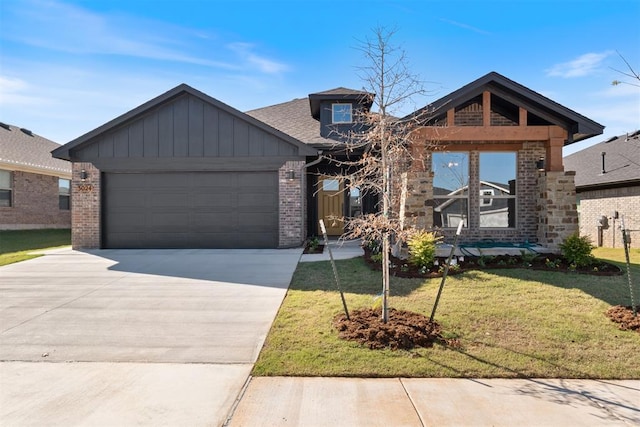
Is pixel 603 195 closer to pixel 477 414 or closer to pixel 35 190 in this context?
pixel 477 414

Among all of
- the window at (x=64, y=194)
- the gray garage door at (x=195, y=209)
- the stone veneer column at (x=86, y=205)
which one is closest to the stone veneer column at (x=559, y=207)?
the gray garage door at (x=195, y=209)

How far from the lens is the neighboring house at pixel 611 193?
1380 centimetres

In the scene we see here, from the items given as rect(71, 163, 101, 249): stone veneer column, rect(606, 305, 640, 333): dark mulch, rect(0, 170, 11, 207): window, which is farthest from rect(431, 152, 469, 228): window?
rect(0, 170, 11, 207): window

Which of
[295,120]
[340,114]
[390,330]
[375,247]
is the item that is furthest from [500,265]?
[295,120]

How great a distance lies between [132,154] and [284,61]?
18.8ft

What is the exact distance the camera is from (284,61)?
39.9 ft

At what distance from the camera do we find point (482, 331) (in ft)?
15.5

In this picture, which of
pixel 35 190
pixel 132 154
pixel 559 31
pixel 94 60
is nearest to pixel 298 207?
pixel 132 154

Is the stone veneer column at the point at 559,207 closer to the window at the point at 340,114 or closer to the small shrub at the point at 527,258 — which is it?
the small shrub at the point at 527,258

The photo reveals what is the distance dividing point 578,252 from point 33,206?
2331cm

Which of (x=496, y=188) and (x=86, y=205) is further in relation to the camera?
(x=86, y=205)

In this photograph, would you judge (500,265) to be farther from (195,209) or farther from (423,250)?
(195,209)

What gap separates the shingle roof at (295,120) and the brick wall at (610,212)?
A: 32.9ft

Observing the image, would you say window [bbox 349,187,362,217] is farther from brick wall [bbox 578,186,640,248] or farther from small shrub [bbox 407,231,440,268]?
brick wall [bbox 578,186,640,248]
